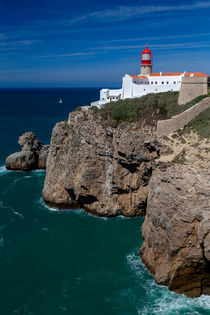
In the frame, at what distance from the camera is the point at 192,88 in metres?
41.6

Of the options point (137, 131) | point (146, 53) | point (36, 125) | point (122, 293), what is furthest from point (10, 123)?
point (122, 293)

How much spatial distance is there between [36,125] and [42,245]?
6239cm

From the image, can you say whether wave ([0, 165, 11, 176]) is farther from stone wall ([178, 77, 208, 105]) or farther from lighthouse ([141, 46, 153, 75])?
stone wall ([178, 77, 208, 105])

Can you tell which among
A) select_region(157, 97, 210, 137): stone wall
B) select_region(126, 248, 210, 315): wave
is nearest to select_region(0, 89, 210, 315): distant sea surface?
select_region(126, 248, 210, 315): wave

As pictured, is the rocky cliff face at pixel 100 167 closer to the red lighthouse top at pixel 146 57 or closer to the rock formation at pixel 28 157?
the rock formation at pixel 28 157

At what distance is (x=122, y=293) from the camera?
23953 mm

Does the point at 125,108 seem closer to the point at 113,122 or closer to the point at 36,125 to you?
the point at 113,122

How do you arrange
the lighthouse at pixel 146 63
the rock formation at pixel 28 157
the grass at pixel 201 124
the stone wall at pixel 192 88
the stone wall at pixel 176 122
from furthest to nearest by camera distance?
the lighthouse at pixel 146 63
the rock formation at pixel 28 157
the stone wall at pixel 192 88
the stone wall at pixel 176 122
the grass at pixel 201 124

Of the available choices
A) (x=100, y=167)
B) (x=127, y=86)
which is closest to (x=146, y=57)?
(x=127, y=86)

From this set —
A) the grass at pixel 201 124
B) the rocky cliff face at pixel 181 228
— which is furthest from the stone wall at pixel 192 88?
the rocky cliff face at pixel 181 228

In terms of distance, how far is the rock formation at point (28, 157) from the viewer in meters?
53.3

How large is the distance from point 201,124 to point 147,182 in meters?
8.92

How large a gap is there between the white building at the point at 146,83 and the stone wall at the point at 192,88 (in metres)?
5.41

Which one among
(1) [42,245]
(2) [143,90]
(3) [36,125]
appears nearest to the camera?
(1) [42,245]
